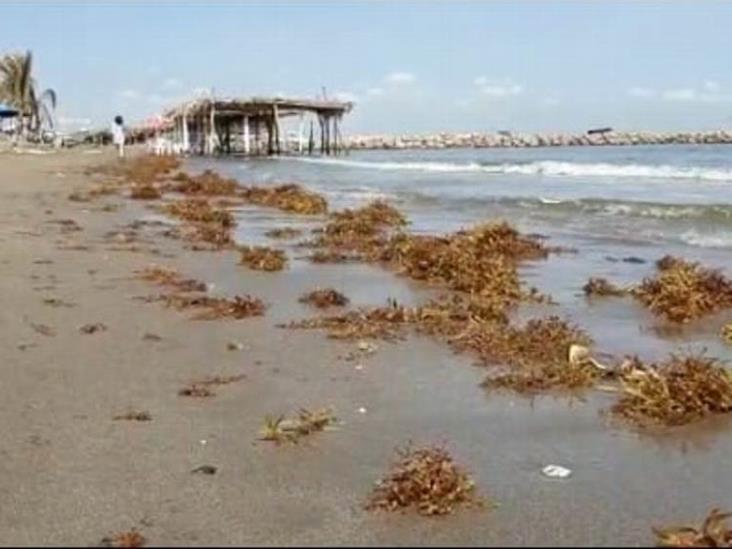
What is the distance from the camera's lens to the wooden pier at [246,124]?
73.2 m

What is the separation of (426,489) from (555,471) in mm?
687

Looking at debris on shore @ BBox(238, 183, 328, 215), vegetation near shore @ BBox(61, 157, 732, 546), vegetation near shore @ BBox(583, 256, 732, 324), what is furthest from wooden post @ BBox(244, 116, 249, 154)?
vegetation near shore @ BBox(583, 256, 732, 324)

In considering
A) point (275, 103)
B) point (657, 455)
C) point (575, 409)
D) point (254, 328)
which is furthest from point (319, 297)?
point (275, 103)

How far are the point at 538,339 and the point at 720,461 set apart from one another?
7.68ft

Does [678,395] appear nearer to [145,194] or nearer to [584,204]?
[584,204]

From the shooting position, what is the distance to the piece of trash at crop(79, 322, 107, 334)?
657 centimetres

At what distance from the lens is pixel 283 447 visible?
423 cm

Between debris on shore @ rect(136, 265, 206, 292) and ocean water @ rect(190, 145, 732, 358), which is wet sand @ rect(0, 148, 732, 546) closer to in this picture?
ocean water @ rect(190, 145, 732, 358)

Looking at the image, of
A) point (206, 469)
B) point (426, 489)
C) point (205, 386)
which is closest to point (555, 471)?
point (426, 489)

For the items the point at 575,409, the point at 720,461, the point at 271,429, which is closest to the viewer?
the point at 720,461

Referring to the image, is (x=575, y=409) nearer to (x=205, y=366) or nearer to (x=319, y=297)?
(x=205, y=366)

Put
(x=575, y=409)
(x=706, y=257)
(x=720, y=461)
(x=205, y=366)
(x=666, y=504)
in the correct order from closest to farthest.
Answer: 1. (x=666, y=504)
2. (x=720, y=461)
3. (x=575, y=409)
4. (x=205, y=366)
5. (x=706, y=257)

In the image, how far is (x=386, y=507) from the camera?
11.2 ft

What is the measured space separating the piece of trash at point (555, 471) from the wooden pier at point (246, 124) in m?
67.8
